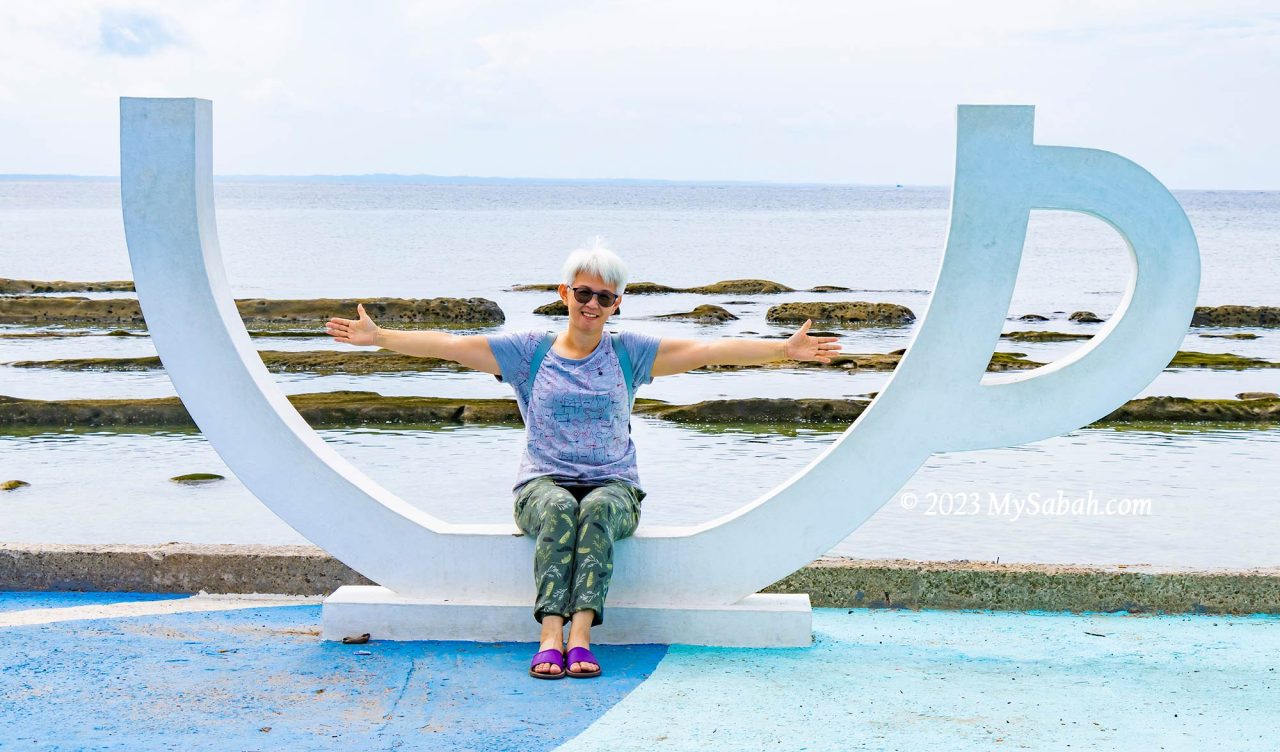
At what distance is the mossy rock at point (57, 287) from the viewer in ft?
95.9

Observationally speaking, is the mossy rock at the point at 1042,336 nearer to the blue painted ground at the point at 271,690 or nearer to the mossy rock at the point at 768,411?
the mossy rock at the point at 768,411

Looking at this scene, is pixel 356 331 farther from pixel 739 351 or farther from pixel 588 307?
pixel 739 351

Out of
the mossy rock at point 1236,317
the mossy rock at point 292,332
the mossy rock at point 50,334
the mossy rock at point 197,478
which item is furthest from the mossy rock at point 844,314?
the mossy rock at point 197,478

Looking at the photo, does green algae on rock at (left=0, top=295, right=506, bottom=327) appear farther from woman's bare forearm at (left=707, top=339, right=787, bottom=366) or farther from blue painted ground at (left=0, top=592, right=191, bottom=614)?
woman's bare forearm at (left=707, top=339, right=787, bottom=366)

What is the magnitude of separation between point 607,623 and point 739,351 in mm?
969

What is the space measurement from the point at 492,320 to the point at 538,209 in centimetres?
8315

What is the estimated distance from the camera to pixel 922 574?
5.29m

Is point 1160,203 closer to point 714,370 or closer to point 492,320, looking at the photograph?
point 714,370

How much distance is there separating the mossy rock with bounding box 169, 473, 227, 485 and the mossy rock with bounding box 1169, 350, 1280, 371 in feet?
37.9

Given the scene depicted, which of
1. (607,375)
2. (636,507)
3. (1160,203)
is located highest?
(1160,203)

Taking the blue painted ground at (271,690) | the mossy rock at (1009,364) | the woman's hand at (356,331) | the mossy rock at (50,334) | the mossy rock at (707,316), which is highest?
the woman's hand at (356,331)

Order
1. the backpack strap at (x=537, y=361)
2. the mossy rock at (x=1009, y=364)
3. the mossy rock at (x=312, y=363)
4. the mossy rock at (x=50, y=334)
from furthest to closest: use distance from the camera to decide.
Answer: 1. the mossy rock at (x=50, y=334)
2. the mossy rock at (x=312, y=363)
3. the mossy rock at (x=1009, y=364)
4. the backpack strap at (x=537, y=361)

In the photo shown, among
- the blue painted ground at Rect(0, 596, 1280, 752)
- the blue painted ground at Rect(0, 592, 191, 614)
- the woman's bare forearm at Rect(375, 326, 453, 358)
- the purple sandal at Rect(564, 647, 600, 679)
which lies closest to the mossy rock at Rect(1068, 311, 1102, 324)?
the blue painted ground at Rect(0, 596, 1280, 752)

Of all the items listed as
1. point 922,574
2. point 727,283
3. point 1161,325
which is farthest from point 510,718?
point 727,283
